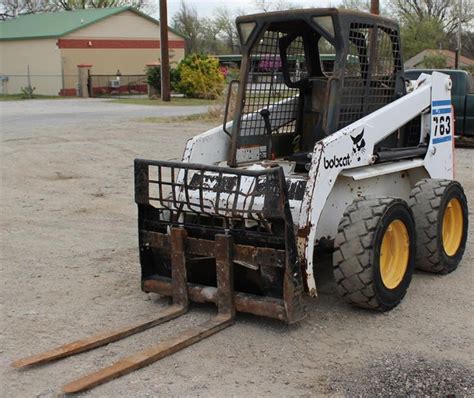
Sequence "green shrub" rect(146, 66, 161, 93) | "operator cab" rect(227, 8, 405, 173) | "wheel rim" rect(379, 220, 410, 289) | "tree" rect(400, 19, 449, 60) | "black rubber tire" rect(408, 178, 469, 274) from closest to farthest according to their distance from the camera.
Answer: "wheel rim" rect(379, 220, 410, 289) → "operator cab" rect(227, 8, 405, 173) → "black rubber tire" rect(408, 178, 469, 274) → "green shrub" rect(146, 66, 161, 93) → "tree" rect(400, 19, 449, 60)

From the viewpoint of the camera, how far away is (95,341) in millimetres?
4855

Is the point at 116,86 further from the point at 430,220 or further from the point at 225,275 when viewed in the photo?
the point at 225,275

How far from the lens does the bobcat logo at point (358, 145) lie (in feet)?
18.1

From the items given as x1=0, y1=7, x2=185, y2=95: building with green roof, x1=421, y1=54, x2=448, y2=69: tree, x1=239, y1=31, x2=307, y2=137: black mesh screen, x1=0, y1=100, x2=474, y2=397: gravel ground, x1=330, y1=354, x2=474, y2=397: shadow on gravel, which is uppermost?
x1=0, y1=7, x2=185, y2=95: building with green roof

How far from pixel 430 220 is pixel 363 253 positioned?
1.31m

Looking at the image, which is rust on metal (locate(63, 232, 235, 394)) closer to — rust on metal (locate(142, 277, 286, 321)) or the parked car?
rust on metal (locate(142, 277, 286, 321))

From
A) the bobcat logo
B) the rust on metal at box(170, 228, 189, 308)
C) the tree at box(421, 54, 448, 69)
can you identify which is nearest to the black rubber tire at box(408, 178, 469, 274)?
the bobcat logo

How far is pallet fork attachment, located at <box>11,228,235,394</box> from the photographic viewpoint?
14.4ft

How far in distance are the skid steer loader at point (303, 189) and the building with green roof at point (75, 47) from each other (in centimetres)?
4016

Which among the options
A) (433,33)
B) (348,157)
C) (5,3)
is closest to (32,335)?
(348,157)

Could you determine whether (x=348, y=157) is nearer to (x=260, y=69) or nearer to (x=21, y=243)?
(x=260, y=69)

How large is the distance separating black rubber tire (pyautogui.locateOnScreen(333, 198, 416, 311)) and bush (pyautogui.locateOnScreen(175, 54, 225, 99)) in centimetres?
2992

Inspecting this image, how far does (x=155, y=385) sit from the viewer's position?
14.1ft

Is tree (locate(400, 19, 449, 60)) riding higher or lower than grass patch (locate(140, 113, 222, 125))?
higher
